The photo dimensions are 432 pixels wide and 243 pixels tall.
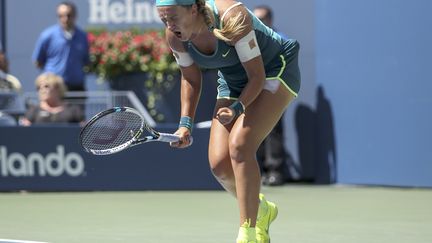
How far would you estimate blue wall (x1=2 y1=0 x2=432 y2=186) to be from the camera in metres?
10.8

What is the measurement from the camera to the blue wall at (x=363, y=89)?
10.8m

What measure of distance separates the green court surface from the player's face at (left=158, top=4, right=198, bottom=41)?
152cm

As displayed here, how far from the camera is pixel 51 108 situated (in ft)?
34.9

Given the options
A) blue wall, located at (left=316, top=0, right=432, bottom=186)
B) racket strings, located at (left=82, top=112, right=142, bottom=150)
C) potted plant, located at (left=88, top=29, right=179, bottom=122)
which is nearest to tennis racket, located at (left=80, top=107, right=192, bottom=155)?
racket strings, located at (left=82, top=112, right=142, bottom=150)

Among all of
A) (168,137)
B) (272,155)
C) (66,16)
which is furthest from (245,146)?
(66,16)

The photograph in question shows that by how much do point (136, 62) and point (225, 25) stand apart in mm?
6974

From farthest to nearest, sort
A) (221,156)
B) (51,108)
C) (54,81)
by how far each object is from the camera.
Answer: (51,108) < (54,81) < (221,156)

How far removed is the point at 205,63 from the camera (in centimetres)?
579

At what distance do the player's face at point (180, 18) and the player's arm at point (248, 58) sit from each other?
7.5 inches

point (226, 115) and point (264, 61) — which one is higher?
point (264, 61)

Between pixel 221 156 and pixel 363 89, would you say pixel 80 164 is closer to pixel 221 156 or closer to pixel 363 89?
pixel 363 89

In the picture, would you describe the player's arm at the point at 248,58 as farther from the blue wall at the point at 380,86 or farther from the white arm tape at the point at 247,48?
the blue wall at the point at 380,86

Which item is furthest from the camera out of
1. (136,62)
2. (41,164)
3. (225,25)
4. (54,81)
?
(136,62)

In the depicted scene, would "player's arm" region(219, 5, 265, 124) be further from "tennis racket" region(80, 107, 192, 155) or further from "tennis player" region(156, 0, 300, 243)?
"tennis racket" region(80, 107, 192, 155)
